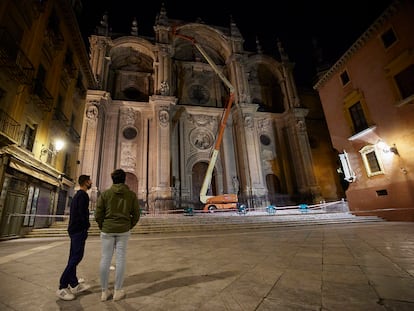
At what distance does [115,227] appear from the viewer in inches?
92.2

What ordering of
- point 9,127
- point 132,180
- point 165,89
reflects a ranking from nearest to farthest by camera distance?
point 9,127 < point 132,180 < point 165,89

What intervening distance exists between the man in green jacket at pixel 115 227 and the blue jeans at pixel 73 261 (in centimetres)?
49

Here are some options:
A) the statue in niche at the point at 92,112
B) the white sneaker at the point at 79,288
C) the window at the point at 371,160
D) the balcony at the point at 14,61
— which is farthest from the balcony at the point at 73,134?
the window at the point at 371,160

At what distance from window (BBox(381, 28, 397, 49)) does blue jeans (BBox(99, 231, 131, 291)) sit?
1562 cm

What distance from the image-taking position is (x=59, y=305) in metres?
2.17

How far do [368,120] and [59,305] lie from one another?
1503cm

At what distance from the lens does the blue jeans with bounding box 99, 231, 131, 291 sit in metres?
2.27

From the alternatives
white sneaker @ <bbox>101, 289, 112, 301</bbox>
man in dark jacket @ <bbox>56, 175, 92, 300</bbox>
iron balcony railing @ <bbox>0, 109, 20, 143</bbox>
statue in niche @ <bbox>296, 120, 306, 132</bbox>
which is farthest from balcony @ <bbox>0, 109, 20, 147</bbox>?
statue in niche @ <bbox>296, 120, 306, 132</bbox>

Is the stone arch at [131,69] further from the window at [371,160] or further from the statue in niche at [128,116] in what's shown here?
the window at [371,160]

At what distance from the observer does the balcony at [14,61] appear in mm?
7793

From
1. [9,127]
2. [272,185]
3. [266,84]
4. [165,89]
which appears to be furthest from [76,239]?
[266,84]

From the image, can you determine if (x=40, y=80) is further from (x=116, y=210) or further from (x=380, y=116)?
(x=380, y=116)

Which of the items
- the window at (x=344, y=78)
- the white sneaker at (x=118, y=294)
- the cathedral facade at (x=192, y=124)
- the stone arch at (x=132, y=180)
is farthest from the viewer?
the stone arch at (x=132, y=180)

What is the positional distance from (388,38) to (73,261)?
54.2 feet
